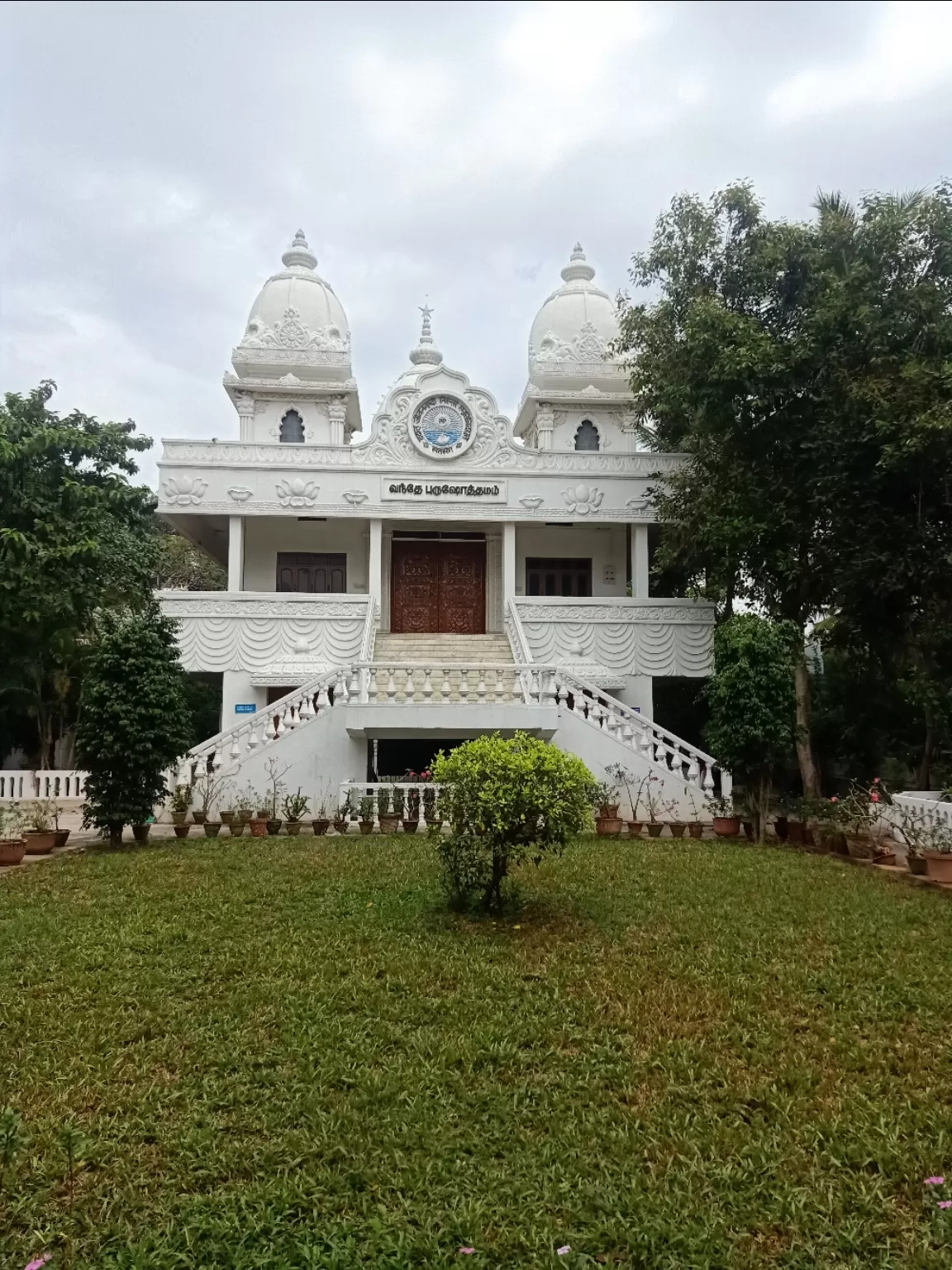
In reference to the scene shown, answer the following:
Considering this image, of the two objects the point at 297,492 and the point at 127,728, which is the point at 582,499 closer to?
the point at 297,492

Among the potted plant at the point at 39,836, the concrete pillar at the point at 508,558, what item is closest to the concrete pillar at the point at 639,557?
the concrete pillar at the point at 508,558

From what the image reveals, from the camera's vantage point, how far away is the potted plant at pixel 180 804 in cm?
1016

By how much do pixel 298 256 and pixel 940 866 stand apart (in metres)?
19.9

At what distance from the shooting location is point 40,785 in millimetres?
13164

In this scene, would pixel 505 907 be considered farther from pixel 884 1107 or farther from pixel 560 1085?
pixel 884 1107

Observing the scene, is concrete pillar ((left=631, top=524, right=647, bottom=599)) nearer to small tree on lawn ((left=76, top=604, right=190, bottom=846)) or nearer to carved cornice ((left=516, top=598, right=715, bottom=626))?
carved cornice ((left=516, top=598, right=715, bottom=626))

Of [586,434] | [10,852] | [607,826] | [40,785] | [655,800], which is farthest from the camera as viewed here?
[586,434]

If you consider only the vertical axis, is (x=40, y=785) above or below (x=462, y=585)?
below

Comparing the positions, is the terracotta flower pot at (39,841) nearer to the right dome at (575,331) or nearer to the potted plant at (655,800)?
the potted plant at (655,800)

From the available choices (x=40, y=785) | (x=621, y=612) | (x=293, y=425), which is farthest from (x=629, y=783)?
(x=293, y=425)

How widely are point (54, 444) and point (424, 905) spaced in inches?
387

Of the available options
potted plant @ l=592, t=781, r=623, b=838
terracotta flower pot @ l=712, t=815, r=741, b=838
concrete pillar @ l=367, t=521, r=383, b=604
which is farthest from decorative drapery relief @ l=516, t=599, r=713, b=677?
potted plant @ l=592, t=781, r=623, b=838

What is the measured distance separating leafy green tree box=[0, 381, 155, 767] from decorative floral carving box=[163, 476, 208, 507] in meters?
0.99

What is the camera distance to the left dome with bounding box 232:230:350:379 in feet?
61.2
